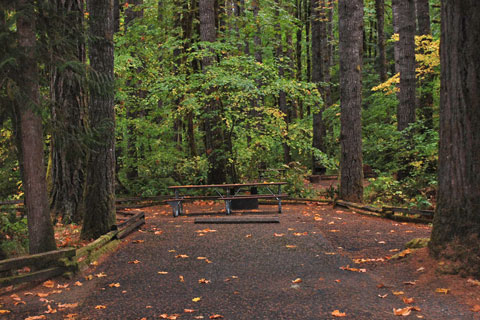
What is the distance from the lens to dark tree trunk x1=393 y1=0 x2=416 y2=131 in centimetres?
1386

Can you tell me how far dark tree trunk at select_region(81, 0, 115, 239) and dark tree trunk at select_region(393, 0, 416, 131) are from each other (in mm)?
10205

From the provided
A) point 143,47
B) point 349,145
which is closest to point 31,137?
point 349,145

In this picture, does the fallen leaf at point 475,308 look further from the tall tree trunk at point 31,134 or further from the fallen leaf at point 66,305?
the tall tree trunk at point 31,134

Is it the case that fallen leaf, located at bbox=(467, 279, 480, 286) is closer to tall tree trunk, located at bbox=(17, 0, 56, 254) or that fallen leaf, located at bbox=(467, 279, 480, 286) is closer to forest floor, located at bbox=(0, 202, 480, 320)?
forest floor, located at bbox=(0, 202, 480, 320)

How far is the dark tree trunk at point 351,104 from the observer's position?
12.4 meters

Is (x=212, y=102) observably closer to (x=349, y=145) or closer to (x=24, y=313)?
(x=349, y=145)

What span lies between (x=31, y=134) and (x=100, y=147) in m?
2.21

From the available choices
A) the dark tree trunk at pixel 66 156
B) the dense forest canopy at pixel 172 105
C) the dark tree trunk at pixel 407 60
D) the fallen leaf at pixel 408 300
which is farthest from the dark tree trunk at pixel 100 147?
the dark tree trunk at pixel 407 60

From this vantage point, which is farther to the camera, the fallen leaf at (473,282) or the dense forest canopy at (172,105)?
the dense forest canopy at (172,105)

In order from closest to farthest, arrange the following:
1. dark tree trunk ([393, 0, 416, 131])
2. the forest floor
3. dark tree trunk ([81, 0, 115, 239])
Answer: the forest floor, dark tree trunk ([81, 0, 115, 239]), dark tree trunk ([393, 0, 416, 131])

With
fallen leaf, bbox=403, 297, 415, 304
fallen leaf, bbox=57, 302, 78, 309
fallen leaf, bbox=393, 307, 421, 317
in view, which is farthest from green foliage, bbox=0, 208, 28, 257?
fallen leaf, bbox=403, 297, 415, 304

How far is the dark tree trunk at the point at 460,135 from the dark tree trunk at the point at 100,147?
6.19 m

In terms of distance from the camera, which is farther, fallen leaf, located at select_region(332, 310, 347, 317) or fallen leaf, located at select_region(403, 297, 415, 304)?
fallen leaf, located at select_region(403, 297, 415, 304)

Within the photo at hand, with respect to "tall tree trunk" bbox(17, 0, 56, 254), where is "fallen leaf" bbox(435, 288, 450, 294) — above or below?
below
